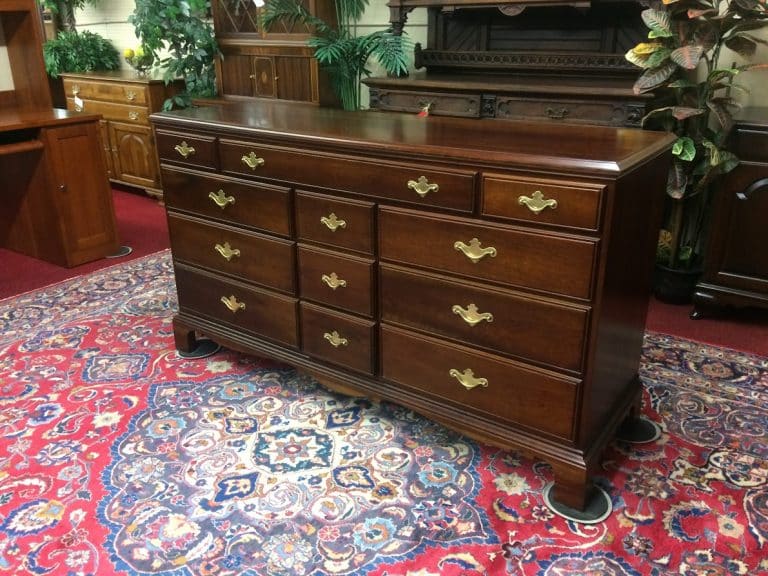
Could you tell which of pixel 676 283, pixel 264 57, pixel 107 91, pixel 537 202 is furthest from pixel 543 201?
pixel 107 91

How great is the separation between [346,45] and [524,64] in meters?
1.04

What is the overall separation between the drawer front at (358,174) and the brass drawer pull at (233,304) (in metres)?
0.48

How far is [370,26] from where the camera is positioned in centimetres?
413

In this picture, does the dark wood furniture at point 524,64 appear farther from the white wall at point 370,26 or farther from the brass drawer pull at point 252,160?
the brass drawer pull at point 252,160

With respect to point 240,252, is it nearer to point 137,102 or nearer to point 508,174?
point 508,174

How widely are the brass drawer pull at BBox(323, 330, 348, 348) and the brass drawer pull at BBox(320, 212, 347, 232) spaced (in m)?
0.35

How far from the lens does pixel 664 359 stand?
2.58m

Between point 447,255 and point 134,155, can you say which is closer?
point 447,255

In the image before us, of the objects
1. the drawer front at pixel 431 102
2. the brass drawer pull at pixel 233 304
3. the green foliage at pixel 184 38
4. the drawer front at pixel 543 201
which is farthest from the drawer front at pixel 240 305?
the green foliage at pixel 184 38

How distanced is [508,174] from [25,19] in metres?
3.43

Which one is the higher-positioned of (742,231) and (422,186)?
(422,186)

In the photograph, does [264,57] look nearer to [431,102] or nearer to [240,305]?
[431,102]

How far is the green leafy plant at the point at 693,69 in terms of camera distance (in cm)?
262

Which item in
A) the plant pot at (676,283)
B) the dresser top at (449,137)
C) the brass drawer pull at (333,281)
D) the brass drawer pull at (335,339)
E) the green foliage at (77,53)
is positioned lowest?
the plant pot at (676,283)
